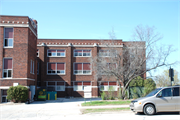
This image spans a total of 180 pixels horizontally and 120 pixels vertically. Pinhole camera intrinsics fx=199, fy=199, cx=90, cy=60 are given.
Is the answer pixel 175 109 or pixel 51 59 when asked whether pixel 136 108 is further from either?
pixel 51 59

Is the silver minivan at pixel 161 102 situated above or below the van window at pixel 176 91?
below

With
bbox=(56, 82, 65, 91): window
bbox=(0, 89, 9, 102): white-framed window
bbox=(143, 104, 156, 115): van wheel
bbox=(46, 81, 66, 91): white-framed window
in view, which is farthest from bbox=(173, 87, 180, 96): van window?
bbox=(56, 82, 65, 91): window

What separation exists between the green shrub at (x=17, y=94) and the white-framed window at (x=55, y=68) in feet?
46.3

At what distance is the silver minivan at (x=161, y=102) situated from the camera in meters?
11.8

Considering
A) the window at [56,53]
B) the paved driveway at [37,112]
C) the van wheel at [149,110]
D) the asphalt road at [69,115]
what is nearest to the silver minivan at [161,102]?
the van wheel at [149,110]

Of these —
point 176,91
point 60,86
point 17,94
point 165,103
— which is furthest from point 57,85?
point 176,91

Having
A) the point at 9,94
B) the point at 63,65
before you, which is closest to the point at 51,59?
the point at 63,65

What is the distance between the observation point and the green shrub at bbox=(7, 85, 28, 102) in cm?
2159

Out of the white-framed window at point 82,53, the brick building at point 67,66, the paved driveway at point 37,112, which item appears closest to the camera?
the paved driveway at point 37,112

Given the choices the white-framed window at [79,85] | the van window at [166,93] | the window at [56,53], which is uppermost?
the window at [56,53]

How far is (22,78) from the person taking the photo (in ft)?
76.6

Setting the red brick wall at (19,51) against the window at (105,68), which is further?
the red brick wall at (19,51)

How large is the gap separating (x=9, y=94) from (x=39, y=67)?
14.4m

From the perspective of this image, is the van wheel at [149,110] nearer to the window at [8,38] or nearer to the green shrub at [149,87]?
the green shrub at [149,87]
